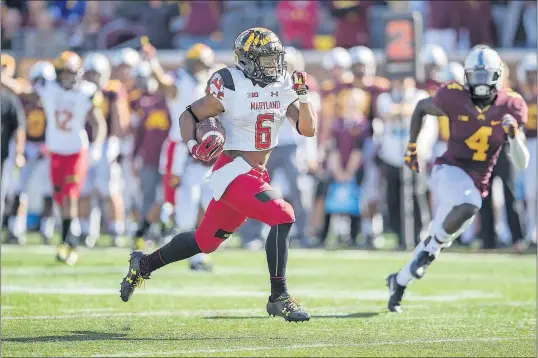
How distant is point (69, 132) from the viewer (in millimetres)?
12508

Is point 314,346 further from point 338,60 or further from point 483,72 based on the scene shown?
point 338,60

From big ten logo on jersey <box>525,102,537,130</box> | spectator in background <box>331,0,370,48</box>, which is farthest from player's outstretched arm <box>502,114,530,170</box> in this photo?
spectator in background <box>331,0,370,48</box>

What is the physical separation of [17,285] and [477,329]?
13.3ft

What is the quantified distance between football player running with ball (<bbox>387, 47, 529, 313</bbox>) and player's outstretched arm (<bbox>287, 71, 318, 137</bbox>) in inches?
41.1

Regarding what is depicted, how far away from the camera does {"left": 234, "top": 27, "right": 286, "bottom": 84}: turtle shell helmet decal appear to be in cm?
759

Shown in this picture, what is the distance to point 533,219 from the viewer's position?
14.4m

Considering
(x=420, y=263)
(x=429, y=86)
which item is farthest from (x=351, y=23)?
(x=420, y=263)

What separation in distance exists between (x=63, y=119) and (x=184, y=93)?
1326mm

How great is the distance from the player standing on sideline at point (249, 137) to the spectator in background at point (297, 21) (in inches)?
383

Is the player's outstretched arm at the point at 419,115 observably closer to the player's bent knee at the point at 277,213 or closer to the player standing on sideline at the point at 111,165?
the player's bent knee at the point at 277,213

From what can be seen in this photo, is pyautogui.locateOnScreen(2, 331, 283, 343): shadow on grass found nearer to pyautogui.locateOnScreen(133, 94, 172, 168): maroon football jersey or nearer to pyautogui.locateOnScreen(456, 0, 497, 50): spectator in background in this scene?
pyautogui.locateOnScreen(133, 94, 172, 168): maroon football jersey

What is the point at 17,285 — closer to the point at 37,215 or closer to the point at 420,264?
the point at 420,264

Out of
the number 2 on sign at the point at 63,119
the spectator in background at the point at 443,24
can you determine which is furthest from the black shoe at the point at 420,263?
the spectator in background at the point at 443,24

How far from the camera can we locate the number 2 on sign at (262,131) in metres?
7.70
